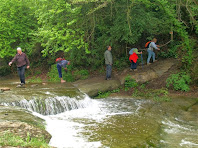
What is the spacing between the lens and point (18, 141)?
512cm

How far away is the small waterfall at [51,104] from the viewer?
31.7 feet

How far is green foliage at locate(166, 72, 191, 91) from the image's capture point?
12.9 m

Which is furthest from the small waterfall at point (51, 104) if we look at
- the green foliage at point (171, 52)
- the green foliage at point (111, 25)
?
the green foliage at point (171, 52)

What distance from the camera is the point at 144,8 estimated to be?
543 inches

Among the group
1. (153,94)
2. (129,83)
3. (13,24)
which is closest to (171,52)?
(129,83)

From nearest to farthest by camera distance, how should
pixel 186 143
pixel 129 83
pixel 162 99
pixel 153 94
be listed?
pixel 186 143, pixel 162 99, pixel 153 94, pixel 129 83

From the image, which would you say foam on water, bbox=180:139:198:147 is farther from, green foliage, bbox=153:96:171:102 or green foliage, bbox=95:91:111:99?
green foliage, bbox=95:91:111:99

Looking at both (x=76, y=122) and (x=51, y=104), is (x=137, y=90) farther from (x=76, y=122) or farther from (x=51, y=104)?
(x=76, y=122)

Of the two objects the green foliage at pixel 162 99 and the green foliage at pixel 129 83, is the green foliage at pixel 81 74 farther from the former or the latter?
the green foliage at pixel 162 99

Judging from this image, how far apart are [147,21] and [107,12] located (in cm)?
258

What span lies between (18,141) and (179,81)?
1000 centimetres

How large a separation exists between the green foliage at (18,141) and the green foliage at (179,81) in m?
9.29

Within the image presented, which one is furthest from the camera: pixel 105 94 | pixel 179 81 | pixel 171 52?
pixel 171 52

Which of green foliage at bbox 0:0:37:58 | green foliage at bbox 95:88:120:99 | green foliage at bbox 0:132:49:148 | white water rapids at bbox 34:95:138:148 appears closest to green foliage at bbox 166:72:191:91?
green foliage at bbox 95:88:120:99
